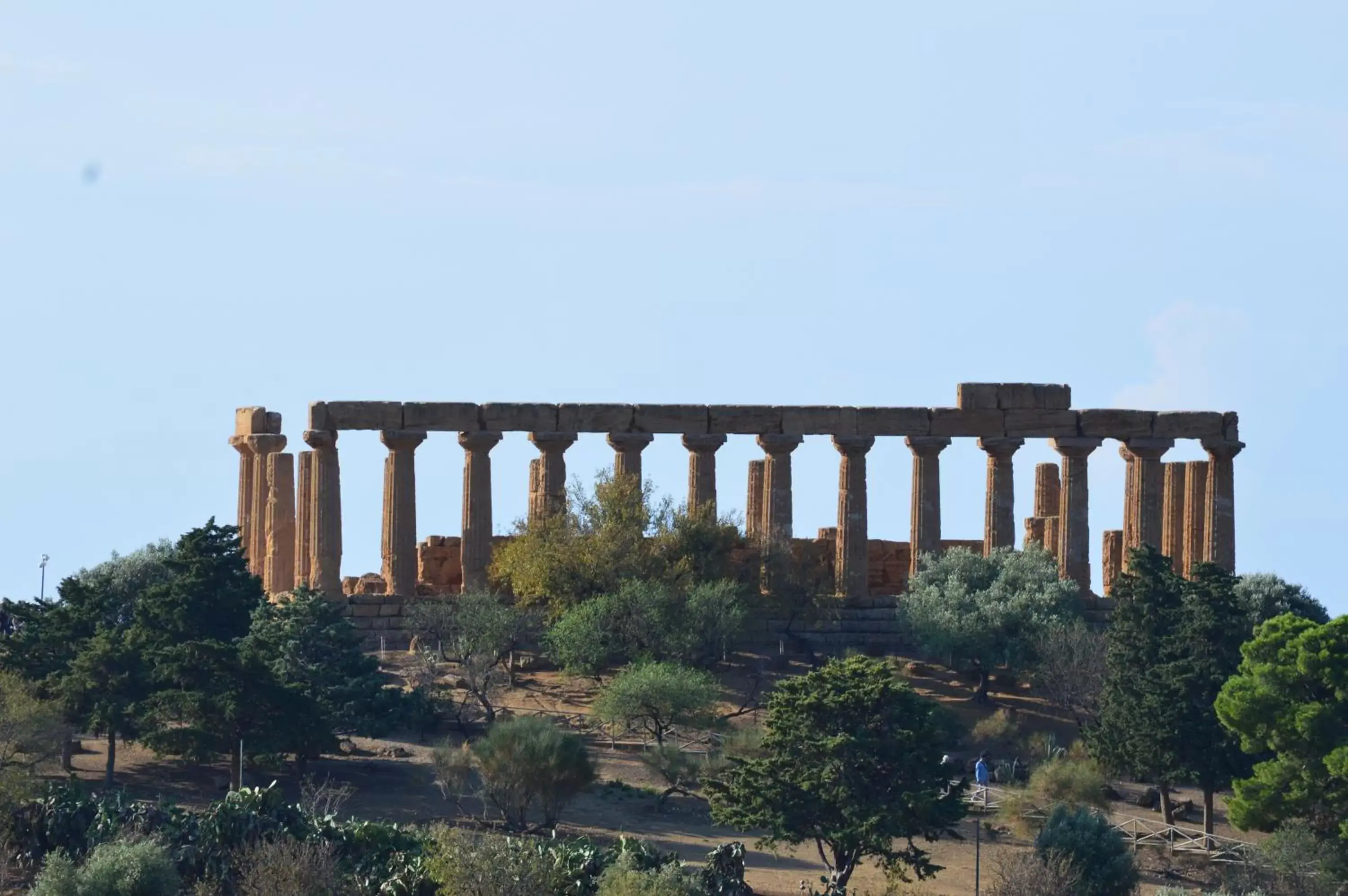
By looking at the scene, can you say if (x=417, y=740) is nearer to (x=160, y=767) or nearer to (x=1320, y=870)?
(x=160, y=767)

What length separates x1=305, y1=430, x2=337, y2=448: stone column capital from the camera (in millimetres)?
89688

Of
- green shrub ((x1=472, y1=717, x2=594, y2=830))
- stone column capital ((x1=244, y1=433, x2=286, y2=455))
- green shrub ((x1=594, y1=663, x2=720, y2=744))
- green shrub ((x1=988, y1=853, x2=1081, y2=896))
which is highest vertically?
stone column capital ((x1=244, y1=433, x2=286, y2=455))

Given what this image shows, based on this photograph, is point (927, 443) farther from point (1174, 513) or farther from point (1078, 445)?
point (1174, 513)

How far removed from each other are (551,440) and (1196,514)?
17.6m

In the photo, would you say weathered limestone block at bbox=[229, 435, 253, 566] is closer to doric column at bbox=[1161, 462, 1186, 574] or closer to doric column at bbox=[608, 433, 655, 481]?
doric column at bbox=[608, 433, 655, 481]

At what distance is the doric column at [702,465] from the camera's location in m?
91.2

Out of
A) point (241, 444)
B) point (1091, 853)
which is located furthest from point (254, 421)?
point (1091, 853)

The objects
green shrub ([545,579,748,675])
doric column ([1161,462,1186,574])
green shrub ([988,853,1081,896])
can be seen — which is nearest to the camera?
green shrub ([988,853,1081,896])

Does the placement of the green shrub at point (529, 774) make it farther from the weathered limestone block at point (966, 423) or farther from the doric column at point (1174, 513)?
the doric column at point (1174, 513)

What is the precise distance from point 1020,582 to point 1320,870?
2001 centimetres

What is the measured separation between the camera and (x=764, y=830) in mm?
72688

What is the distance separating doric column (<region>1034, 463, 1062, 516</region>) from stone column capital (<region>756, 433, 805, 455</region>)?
10863mm

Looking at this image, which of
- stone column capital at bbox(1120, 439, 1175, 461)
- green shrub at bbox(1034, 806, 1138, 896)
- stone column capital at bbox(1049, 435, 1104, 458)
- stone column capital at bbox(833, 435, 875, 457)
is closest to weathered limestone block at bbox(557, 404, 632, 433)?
stone column capital at bbox(833, 435, 875, 457)

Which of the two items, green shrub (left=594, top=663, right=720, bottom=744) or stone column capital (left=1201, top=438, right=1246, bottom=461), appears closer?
green shrub (left=594, top=663, right=720, bottom=744)
